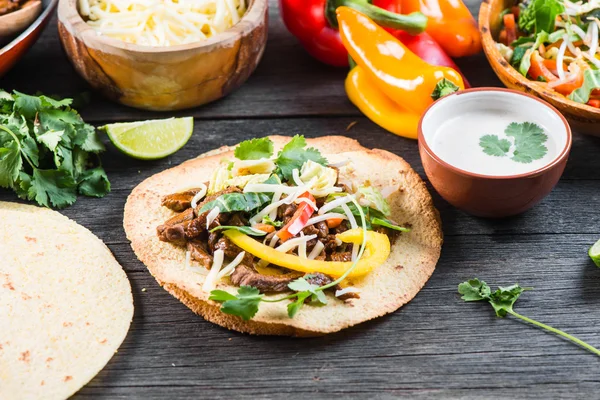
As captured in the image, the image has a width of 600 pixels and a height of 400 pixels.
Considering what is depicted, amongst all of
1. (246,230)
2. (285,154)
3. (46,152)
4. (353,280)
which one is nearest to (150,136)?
(46,152)

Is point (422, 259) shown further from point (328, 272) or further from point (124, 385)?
point (124, 385)

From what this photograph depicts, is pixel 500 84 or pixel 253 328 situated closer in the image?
pixel 253 328

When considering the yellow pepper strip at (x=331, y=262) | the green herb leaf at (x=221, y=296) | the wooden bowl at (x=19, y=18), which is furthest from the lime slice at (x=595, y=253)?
the wooden bowl at (x=19, y=18)

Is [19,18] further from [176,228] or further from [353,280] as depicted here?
[353,280]

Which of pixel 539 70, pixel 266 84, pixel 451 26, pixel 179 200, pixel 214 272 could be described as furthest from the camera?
pixel 266 84

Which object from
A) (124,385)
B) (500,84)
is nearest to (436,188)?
(500,84)

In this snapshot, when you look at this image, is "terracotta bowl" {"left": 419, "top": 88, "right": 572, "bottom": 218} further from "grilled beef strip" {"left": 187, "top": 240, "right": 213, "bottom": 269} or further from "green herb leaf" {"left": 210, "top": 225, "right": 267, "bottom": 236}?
"grilled beef strip" {"left": 187, "top": 240, "right": 213, "bottom": 269}
